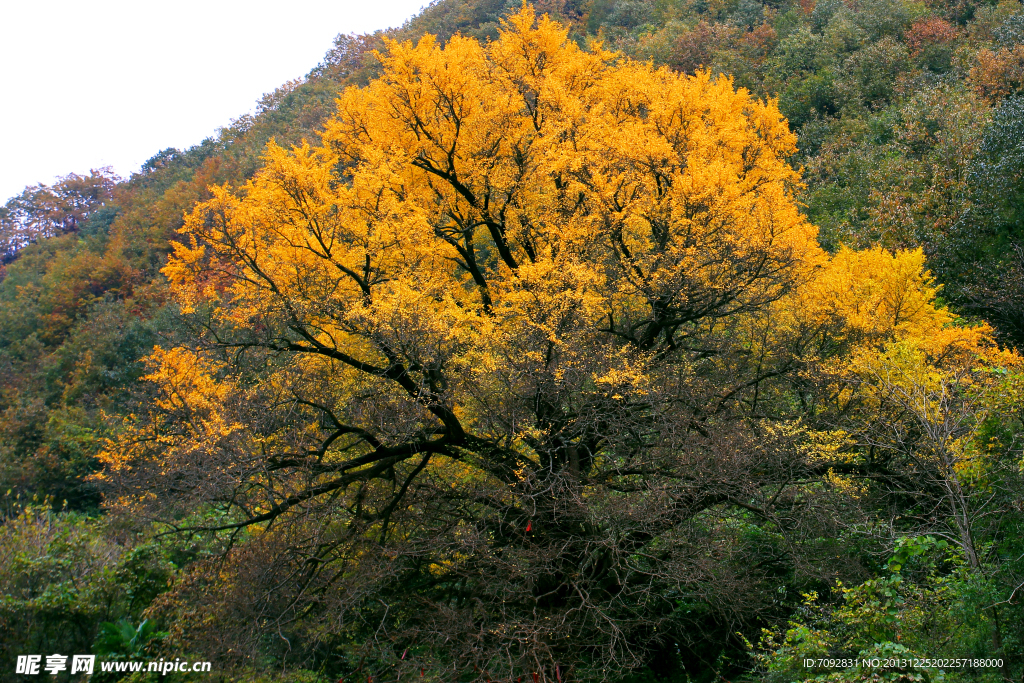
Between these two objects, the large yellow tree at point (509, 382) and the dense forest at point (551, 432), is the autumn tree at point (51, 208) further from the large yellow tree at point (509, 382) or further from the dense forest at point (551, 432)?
the large yellow tree at point (509, 382)

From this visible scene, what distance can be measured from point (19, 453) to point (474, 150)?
29100 millimetres

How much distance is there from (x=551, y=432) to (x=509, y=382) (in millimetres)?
1216

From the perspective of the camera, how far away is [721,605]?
10.1 m

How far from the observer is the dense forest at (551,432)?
30.2 ft

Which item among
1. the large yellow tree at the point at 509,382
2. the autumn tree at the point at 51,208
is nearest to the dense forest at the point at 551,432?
the large yellow tree at the point at 509,382

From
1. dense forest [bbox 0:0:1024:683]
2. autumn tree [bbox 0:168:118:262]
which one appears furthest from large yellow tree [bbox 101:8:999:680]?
autumn tree [bbox 0:168:118:262]

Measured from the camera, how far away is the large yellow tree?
32.5 feet

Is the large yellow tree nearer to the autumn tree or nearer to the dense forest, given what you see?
the dense forest

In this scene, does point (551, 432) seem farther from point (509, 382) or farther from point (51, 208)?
point (51, 208)

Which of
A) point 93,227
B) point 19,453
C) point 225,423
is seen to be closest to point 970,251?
point 225,423

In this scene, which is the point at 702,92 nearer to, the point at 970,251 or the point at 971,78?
the point at 970,251

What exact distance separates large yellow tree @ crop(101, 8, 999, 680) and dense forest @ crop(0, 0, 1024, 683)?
75 mm

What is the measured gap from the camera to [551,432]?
10641 mm

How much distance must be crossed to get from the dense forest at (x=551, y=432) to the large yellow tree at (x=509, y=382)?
7 centimetres
